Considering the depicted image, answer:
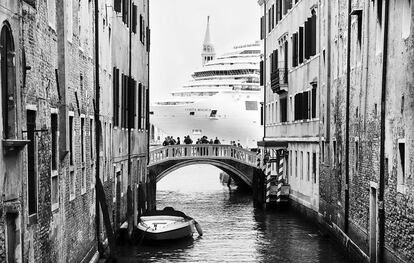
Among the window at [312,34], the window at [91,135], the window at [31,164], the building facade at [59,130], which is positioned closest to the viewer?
the building facade at [59,130]

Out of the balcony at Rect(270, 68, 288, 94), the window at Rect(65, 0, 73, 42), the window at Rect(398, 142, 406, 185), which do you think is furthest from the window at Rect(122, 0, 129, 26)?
the window at Rect(398, 142, 406, 185)

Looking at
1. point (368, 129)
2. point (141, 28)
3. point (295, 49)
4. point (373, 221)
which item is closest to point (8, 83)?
point (373, 221)

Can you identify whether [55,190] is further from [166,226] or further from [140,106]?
[140,106]

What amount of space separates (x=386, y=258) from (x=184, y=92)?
8308 cm

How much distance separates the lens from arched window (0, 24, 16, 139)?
35.1 feet

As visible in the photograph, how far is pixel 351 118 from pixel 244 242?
706cm

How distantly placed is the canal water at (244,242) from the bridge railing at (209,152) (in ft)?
15.1

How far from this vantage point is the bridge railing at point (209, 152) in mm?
43938

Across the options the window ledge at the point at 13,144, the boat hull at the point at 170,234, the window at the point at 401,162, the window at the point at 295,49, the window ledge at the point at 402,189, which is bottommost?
the boat hull at the point at 170,234

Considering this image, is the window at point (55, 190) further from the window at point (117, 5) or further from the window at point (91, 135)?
the window at point (117, 5)

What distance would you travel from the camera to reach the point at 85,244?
18484 millimetres

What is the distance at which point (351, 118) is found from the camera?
21656 millimetres

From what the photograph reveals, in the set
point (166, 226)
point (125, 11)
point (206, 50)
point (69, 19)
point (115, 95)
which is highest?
point (206, 50)

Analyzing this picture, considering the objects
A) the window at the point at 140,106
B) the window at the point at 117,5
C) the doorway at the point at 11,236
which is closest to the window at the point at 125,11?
the window at the point at 117,5
